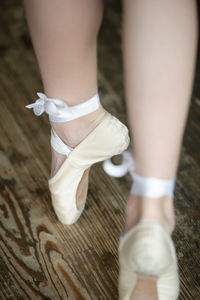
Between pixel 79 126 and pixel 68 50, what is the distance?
0.50 feet

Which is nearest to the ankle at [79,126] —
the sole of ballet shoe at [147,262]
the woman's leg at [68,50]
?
the woman's leg at [68,50]

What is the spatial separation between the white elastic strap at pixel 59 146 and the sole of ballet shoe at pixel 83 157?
13mm

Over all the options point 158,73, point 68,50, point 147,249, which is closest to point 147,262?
point 147,249

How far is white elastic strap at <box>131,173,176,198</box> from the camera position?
21.7 inches

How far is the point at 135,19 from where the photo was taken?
52 centimetres

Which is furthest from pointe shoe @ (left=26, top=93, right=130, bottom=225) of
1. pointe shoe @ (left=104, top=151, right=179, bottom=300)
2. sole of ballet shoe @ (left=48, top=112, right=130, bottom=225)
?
pointe shoe @ (left=104, top=151, right=179, bottom=300)

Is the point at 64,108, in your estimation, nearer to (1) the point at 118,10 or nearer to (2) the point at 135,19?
(2) the point at 135,19

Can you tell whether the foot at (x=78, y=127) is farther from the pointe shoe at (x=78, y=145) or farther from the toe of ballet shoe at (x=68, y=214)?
the toe of ballet shoe at (x=68, y=214)

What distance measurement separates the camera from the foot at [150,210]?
1.84 ft

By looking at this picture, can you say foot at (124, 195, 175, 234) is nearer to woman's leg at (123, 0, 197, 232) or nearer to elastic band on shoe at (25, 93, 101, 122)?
woman's leg at (123, 0, 197, 232)

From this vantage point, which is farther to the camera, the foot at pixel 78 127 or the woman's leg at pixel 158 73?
the foot at pixel 78 127

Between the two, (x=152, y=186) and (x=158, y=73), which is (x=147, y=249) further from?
(x=158, y=73)

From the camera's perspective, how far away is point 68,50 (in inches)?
27.2

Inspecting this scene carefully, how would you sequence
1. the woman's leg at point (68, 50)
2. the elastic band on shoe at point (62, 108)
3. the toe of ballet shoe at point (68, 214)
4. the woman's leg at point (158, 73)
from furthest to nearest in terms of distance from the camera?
1. the toe of ballet shoe at point (68, 214)
2. the elastic band on shoe at point (62, 108)
3. the woman's leg at point (68, 50)
4. the woman's leg at point (158, 73)
